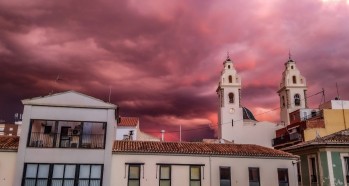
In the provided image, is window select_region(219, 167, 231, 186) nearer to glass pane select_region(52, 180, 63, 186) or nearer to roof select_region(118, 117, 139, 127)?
glass pane select_region(52, 180, 63, 186)

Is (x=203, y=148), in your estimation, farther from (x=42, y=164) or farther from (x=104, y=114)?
(x=42, y=164)

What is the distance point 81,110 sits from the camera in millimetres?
28328

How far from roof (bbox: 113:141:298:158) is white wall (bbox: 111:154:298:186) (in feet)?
1.33

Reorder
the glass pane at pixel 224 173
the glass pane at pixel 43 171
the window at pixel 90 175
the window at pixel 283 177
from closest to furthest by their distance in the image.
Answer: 1. the glass pane at pixel 43 171
2. the window at pixel 90 175
3. the glass pane at pixel 224 173
4. the window at pixel 283 177

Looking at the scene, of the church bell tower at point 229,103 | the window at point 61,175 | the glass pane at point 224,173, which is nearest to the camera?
the window at point 61,175

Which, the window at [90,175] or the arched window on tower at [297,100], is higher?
the arched window on tower at [297,100]

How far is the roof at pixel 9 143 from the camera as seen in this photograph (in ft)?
87.6

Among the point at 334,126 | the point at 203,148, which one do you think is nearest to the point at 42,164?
the point at 203,148

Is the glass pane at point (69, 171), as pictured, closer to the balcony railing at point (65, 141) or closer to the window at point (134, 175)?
the balcony railing at point (65, 141)

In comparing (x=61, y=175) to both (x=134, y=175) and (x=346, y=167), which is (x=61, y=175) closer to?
(x=134, y=175)

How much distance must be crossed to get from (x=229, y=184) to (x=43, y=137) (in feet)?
52.3

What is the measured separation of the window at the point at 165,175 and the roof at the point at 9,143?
38.7 feet

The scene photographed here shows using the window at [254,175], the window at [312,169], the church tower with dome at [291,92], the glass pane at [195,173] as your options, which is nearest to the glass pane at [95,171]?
the glass pane at [195,173]

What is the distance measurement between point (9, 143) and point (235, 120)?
54.8 meters
